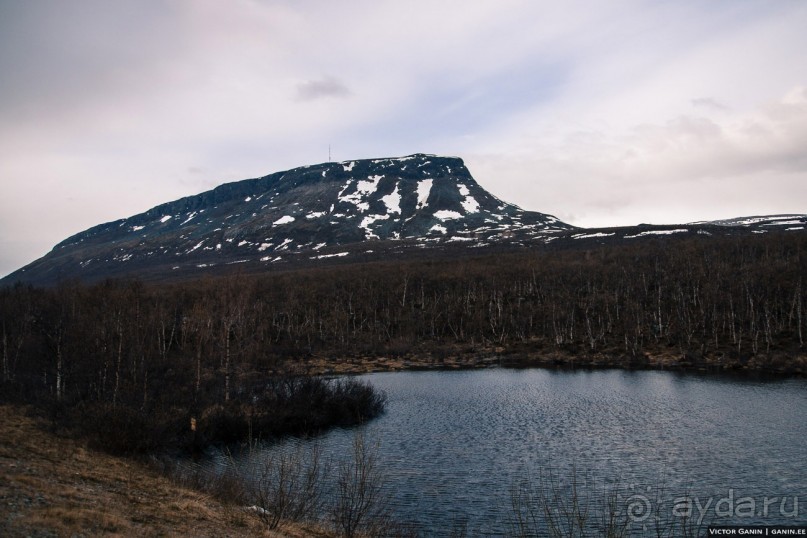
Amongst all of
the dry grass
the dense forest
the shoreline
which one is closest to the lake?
the dry grass

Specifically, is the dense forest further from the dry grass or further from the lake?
the lake

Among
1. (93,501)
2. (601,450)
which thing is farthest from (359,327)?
(93,501)

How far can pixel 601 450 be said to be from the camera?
3616 centimetres

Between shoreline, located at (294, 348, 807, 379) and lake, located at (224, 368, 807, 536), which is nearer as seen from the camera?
lake, located at (224, 368, 807, 536)

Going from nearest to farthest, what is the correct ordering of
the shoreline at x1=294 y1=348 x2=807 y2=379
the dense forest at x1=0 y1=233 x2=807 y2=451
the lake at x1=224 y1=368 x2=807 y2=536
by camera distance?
the lake at x1=224 y1=368 x2=807 y2=536
the dense forest at x1=0 y1=233 x2=807 y2=451
the shoreline at x1=294 y1=348 x2=807 y2=379

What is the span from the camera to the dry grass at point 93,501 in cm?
1499

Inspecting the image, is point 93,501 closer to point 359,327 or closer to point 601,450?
point 601,450

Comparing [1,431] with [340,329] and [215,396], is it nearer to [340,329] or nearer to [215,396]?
[215,396]

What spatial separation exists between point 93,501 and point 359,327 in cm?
10027

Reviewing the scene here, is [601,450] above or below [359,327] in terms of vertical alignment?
below

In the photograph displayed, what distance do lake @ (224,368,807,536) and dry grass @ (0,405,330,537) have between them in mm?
9775

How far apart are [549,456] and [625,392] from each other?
29.5 metres

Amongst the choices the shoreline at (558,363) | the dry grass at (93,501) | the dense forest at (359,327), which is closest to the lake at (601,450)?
the dry grass at (93,501)

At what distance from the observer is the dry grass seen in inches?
590
